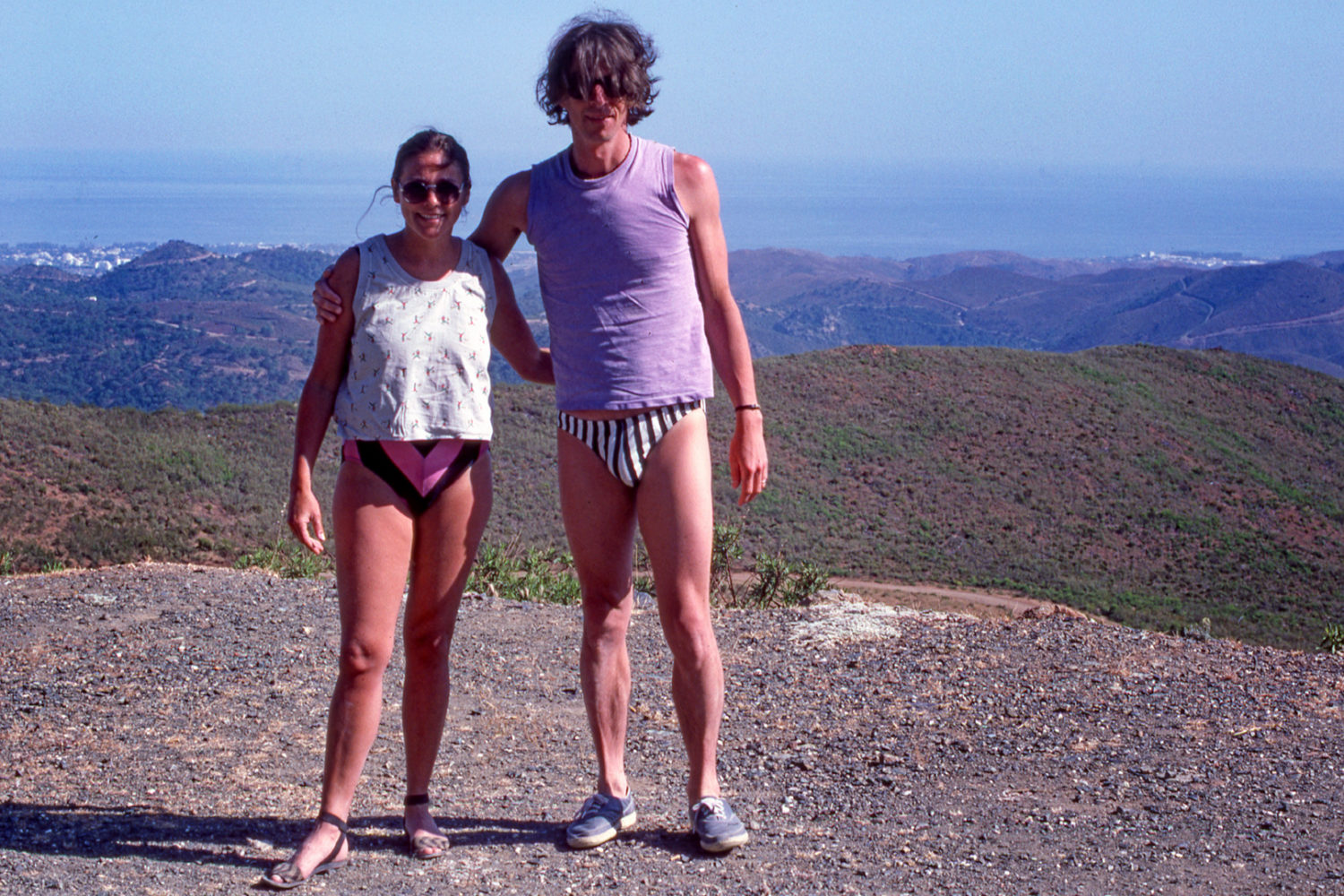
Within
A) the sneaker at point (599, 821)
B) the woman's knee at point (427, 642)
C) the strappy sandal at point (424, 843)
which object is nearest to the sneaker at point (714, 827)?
the sneaker at point (599, 821)

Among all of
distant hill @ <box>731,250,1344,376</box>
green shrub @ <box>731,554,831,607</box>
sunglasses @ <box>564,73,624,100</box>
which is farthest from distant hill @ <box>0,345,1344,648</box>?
distant hill @ <box>731,250,1344,376</box>

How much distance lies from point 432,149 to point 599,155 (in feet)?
1.20

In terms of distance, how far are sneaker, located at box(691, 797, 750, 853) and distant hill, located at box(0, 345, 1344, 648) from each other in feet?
41.1

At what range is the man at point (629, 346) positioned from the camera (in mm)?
2375

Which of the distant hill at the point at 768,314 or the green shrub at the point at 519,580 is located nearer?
the green shrub at the point at 519,580

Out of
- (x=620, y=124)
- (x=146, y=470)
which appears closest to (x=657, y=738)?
(x=620, y=124)

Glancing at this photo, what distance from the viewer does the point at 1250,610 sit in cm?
2100

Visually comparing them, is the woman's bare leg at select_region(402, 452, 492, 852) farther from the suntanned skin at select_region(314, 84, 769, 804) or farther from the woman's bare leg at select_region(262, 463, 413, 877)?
the suntanned skin at select_region(314, 84, 769, 804)

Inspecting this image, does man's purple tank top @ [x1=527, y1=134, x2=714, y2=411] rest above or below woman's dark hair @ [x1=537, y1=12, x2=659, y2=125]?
below

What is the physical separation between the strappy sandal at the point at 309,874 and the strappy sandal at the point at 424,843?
0.53 ft

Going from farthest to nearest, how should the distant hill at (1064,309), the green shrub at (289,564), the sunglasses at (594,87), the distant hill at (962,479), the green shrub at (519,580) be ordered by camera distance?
the distant hill at (1064,309) < the distant hill at (962,479) < the green shrub at (289,564) < the green shrub at (519,580) < the sunglasses at (594,87)

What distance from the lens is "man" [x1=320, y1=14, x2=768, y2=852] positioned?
2.38 m

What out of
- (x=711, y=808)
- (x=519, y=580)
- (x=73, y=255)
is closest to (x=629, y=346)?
(x=711, y=808)

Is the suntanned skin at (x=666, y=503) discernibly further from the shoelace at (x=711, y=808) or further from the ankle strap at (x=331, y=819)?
the ankle strap at (x=331, y=819)
